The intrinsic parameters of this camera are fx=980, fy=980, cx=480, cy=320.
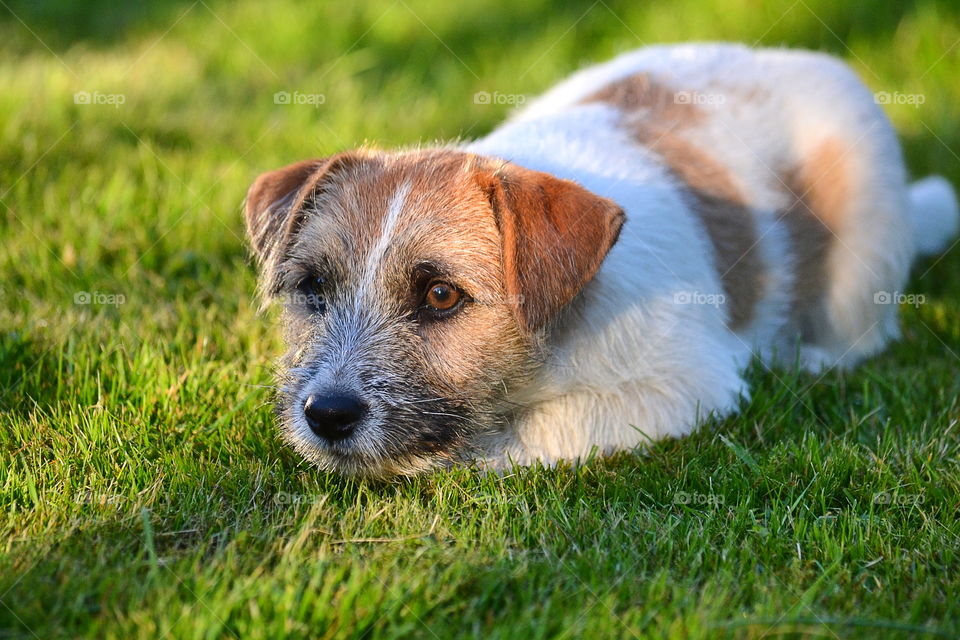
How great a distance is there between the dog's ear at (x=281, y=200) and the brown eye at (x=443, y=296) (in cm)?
72

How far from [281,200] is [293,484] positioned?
1.25 m

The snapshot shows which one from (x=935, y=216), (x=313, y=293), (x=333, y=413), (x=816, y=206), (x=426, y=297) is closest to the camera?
(x=333, y=413)

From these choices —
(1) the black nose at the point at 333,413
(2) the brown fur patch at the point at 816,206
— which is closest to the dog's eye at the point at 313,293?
(1) the black nose at the point at 333,413

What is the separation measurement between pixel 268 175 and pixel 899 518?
2849 mm

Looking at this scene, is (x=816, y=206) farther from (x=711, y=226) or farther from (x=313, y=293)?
(x=313, y=293)

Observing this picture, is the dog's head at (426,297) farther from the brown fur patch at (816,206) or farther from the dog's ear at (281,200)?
the brown fur patch at (816,206)

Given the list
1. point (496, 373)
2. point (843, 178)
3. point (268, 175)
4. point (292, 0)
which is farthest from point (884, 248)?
point (292, 0)

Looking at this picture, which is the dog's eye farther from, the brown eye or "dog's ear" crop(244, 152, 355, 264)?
the brown eye

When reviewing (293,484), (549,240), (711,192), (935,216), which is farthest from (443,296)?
(935,216)

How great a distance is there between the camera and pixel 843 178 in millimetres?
5199

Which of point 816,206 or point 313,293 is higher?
point 816,206

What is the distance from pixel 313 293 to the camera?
402 centimetres

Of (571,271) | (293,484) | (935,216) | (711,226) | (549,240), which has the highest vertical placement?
(935,216)

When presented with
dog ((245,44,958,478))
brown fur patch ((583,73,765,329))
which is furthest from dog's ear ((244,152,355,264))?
brown fur patch ((583,73,765,329))
